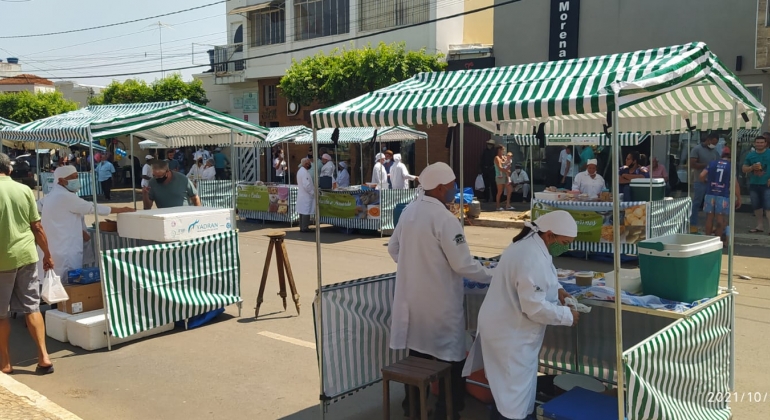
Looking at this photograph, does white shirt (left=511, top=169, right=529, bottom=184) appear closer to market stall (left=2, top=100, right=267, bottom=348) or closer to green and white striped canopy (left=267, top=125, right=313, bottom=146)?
green and white striped canopy (left=267, top=125, right=313, bottom=146)

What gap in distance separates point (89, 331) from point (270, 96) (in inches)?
1099

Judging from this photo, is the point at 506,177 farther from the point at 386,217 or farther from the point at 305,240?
the point at 305,240

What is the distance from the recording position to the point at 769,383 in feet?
18.8

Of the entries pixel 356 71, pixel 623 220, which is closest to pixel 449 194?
pixel 623 220

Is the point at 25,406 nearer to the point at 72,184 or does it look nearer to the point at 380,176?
Answer: the point at 72,184

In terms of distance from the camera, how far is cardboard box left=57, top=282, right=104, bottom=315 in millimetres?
7293

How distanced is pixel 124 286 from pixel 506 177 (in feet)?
43.1

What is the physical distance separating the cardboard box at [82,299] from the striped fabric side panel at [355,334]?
3.59 metres

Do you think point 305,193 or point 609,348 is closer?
point 609,348

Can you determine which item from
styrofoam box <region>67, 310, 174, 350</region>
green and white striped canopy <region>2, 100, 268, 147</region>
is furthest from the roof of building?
styrofoam box <region>67, 310, 174, 350</region>

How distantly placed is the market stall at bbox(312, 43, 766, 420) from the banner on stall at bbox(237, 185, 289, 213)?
11.6 meters

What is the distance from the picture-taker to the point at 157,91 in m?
36.5

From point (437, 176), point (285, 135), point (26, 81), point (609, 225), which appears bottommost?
point (609, 225)

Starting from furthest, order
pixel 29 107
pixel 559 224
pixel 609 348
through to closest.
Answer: pixel 29 107, pixel 609 348, pixel 559 224
